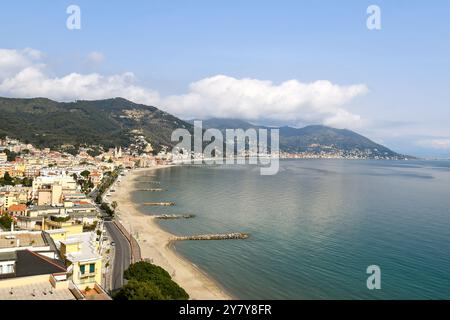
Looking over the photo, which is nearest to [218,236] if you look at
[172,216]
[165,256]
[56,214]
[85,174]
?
[165,256]

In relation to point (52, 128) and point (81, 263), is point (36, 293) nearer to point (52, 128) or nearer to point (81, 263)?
point (81, 263)

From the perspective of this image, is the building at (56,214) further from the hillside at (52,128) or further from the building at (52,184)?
the hillside at (52,128)

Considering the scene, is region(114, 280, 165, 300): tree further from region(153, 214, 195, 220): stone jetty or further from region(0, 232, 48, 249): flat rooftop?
region(153, 214, 195, 220): stone jetty

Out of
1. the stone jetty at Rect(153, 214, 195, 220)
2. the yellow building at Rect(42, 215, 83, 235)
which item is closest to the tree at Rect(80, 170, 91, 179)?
the stone jetty at Rect(153, 214, 195, 220)
